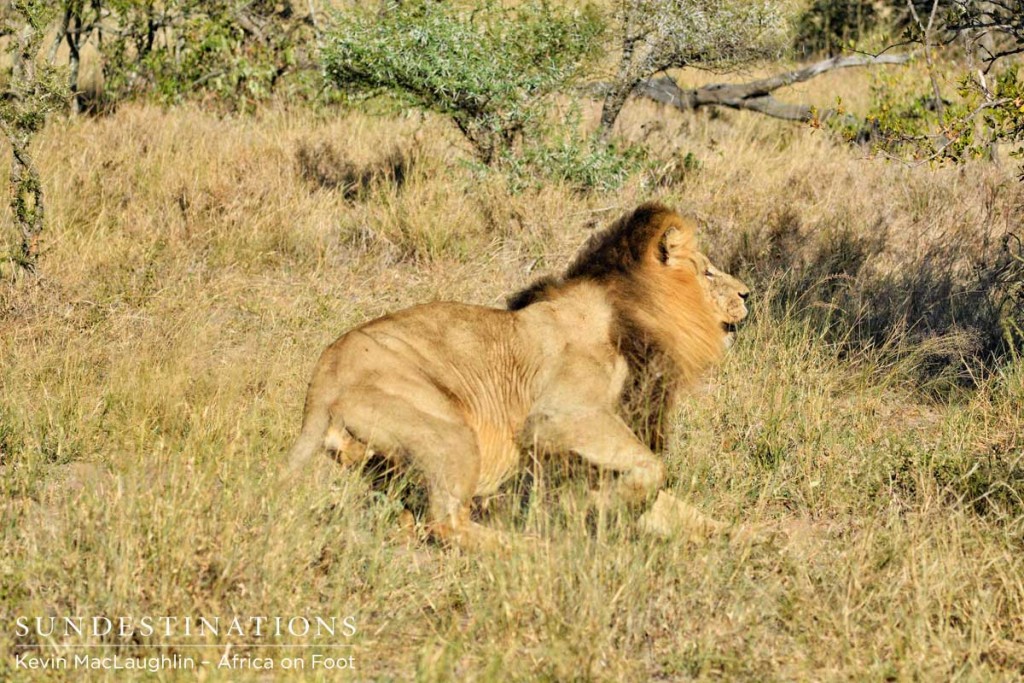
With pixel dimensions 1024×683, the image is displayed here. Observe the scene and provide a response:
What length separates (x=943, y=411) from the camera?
611cm

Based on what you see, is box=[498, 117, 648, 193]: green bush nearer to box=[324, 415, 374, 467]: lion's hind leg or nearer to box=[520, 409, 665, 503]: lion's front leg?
box=[520, 409, 665, 503]: lion's front leg

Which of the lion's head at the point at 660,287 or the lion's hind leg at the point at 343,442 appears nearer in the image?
the lion's hind leg at the point at 343,442

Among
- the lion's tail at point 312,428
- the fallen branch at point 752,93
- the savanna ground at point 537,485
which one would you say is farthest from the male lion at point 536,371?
the fallen branch at point 752,93

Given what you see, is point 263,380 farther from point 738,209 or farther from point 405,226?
point 738,209

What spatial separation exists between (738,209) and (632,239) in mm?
3405

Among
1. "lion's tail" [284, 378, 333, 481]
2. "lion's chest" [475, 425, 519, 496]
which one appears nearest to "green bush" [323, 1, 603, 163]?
"lion's chest" [475, 425, 519, 496]

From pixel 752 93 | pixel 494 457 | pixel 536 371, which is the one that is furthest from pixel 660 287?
pixel 752 93

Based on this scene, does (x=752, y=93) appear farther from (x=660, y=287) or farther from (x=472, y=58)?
(x=660, y=287)

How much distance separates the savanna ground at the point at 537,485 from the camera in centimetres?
374

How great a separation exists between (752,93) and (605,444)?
702 centimetres

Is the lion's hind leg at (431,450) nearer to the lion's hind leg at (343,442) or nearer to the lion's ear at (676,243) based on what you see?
the lion's hind leg at (343,442)

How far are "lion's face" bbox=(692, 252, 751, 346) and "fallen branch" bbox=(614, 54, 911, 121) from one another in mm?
5479

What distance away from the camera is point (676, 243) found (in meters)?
5.49

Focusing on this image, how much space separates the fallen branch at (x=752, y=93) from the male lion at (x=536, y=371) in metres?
5.69
